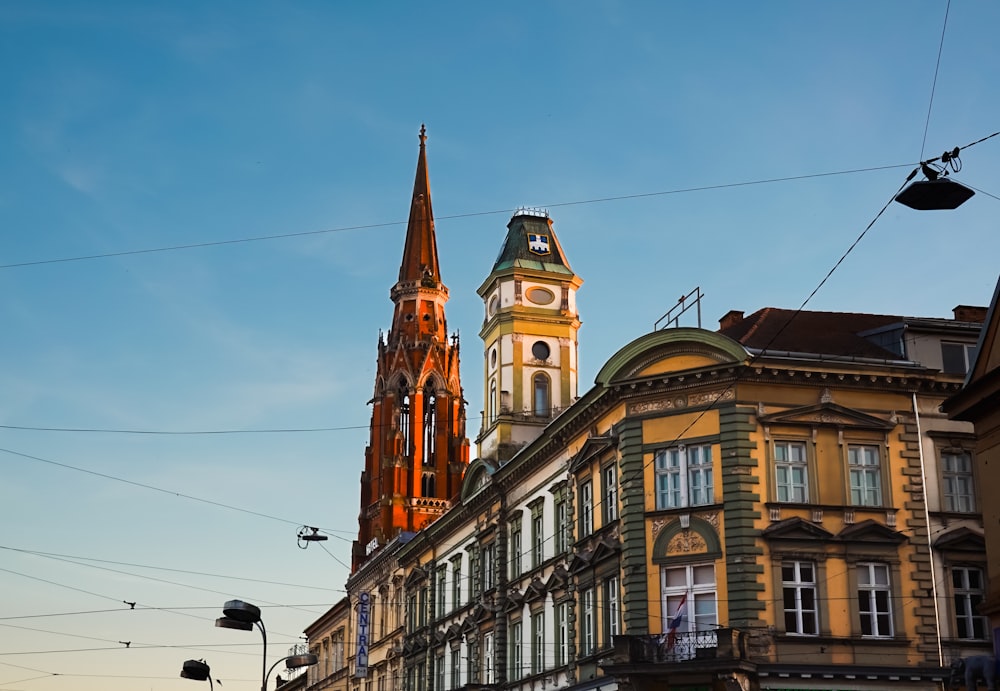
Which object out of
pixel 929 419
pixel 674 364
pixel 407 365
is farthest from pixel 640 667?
pixel 407 365

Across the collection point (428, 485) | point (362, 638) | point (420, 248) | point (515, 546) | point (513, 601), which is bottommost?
point (513, 601)

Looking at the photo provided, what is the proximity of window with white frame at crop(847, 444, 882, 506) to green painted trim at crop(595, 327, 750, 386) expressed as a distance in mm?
4284

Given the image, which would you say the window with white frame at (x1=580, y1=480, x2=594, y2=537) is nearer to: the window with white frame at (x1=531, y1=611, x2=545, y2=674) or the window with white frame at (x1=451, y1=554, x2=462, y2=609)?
the window with white frame at (x1=531, y1=611, x2=545, y2=674)

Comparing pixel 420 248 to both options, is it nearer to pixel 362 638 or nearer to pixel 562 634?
pixel 362 638

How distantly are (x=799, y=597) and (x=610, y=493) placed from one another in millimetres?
6678

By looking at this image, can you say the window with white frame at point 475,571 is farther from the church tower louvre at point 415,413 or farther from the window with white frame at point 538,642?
the church tower louvre at point 415,413

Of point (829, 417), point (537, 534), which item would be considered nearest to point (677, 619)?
point (829, 417)

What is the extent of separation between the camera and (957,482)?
38688 millimetres

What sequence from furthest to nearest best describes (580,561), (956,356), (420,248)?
(420,248)
(580,561)
(956,356)

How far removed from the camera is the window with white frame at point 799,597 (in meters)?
36.3

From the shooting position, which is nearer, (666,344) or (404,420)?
(666,344)

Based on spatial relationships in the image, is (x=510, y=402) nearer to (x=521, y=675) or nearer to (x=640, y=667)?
(x=521, y=675)

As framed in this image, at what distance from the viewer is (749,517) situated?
36.8 m

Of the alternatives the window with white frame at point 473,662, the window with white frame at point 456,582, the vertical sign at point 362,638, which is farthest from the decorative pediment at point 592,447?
the vertical sign at point 362,638
